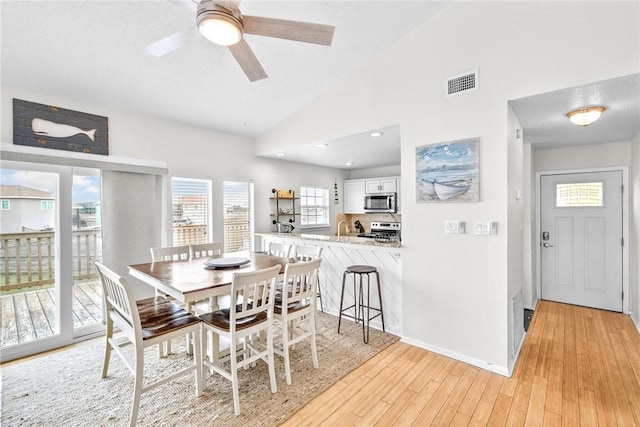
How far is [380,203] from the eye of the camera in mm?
6121

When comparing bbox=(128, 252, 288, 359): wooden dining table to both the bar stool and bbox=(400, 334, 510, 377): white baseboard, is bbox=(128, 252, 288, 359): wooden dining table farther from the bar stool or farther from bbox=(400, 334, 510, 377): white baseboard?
bbox=(400, 334, 510, 377): white baseboard

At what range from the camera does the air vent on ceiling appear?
8.47 ft

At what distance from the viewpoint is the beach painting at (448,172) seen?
8.56 ft

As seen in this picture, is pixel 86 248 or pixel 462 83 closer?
pixel 462 83

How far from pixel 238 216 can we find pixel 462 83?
3.63 metres

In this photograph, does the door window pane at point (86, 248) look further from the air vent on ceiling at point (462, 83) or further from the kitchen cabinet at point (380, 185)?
the kitchen cabinet at point (380, 185)

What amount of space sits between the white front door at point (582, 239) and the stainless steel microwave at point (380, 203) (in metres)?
2.40

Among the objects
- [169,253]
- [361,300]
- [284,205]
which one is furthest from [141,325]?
[284,205]

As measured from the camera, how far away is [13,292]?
2.94m

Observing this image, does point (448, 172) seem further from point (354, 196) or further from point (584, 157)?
point (354, 196)

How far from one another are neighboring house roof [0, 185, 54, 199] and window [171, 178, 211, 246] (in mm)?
1309

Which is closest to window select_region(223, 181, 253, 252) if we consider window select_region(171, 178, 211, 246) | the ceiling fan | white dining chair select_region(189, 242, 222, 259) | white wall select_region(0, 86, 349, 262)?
white wall select_region(0, 86, 349, 262)

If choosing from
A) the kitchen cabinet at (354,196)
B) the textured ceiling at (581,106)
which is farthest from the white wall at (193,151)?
the textured ceiling at (581,106)

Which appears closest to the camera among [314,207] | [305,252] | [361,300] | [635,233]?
[305,252]
